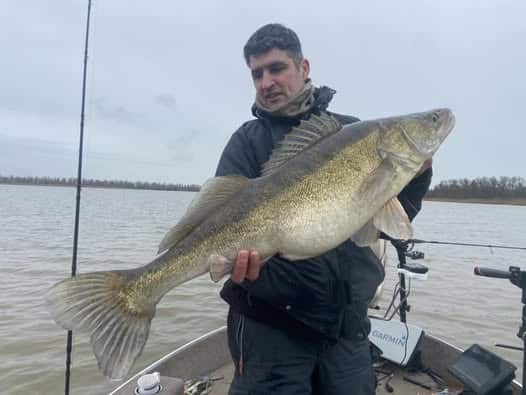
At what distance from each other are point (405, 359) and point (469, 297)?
784 cm

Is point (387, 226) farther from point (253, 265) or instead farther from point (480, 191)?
point (480, 191)

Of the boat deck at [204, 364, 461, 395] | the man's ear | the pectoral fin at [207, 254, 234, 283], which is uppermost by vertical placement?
the man's ear

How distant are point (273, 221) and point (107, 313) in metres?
1.16

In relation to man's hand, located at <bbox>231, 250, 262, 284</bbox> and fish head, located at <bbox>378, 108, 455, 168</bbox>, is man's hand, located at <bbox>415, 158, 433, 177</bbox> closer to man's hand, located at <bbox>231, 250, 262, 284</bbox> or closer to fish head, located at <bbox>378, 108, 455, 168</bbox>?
fish head, located at <bbox>378, 108, 455, 168</bbox>

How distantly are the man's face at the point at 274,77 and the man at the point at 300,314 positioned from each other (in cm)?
13

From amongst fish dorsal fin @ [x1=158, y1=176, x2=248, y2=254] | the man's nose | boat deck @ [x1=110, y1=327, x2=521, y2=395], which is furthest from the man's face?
boat deck @ [x1=110, y1=327, x2=521, y2=395]

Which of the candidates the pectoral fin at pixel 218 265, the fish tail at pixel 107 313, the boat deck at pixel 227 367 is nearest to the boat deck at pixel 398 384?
the boat deck at pixel 227 367

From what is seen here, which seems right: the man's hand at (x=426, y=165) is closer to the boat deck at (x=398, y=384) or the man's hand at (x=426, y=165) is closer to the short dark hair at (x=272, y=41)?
the short dark hair at (x=272, y=41)

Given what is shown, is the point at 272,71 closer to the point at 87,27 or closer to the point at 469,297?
the point at 87,27

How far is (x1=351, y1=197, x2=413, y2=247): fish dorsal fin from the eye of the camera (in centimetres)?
246

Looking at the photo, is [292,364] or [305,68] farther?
[305,68]

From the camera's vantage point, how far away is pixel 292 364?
2.53 m

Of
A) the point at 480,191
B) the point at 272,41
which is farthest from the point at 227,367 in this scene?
the point at 480,191

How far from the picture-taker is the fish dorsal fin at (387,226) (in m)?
2.46
